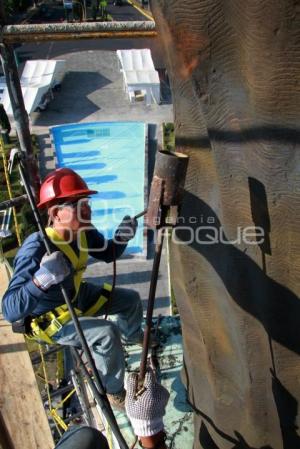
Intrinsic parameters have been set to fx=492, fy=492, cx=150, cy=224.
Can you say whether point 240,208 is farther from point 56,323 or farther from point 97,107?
point 97,107

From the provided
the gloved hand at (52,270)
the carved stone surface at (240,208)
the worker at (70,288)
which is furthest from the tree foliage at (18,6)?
the carved stone surface at (240,208)

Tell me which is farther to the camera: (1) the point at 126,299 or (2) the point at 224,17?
(1) the point at 126,299

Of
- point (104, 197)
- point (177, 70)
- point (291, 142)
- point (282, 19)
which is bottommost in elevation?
point (104, 197)

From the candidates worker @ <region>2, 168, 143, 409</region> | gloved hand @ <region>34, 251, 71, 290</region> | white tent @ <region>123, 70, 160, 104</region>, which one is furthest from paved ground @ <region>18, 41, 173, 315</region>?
gloved hand @ <region>34, 251, 71, 290</region>

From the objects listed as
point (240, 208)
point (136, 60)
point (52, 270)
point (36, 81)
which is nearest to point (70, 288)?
point (52, 270)

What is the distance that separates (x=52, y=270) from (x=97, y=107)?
61.0ft

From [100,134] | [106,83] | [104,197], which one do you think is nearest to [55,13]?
[106,83]

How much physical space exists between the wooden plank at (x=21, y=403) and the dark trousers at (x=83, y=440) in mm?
1121

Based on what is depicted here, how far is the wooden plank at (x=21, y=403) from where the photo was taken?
311cm

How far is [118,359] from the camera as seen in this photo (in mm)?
4246

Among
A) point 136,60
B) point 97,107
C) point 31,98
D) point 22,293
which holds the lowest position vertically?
point 97,107

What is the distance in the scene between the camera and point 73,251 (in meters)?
4.02

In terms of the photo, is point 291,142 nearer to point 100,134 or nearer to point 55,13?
point 100,134

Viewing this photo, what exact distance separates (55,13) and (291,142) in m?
34.3
